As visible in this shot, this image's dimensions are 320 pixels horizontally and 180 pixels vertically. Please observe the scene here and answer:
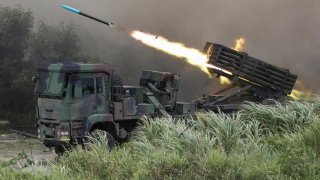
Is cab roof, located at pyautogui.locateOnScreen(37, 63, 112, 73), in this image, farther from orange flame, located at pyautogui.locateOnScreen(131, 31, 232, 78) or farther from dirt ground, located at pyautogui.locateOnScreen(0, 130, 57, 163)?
orange flame, located at pyautogui.locateOnScreen(131, 31, 232, 78)

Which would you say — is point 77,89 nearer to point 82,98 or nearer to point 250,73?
point 82,98

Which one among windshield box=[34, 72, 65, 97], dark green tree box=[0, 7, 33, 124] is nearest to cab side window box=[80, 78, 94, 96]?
windshield box=[34, 72, 65, 97]

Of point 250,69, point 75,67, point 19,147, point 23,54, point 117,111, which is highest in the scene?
point 23,54

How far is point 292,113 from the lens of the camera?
9508 millimetres

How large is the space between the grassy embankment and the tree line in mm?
13313

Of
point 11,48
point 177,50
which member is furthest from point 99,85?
point 11,48

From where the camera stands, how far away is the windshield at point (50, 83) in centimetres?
1316

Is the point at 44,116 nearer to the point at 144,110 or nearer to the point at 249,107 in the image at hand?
the point at 144,110

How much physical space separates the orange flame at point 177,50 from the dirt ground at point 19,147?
4.86 m

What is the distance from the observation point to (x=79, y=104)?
13.2m

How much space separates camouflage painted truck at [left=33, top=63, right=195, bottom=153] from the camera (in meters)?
13.1

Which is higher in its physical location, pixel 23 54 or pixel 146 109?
pixel 23 54

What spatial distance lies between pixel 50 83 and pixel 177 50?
6122 mm

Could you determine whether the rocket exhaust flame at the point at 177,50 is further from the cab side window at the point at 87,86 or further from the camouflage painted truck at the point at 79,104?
the cab side window at the point at 87,86
